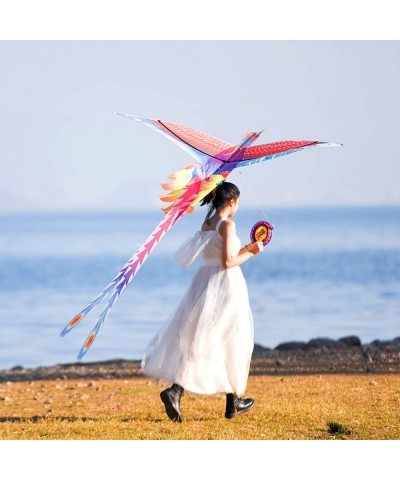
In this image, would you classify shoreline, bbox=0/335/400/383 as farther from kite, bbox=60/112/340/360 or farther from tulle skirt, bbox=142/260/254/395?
kite, bbox=60/112/340/360

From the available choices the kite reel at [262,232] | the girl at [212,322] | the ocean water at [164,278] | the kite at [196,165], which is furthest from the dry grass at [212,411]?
the ocean water at [164,278]

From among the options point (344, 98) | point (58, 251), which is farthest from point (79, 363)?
point (58, 251)

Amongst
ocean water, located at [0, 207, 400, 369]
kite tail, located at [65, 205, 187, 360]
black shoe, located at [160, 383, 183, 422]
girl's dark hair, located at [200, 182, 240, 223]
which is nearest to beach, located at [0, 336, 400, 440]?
black shoe, located at [160, 383, 183, 422]

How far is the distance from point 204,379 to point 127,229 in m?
26.7

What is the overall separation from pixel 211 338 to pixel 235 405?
0.51 m

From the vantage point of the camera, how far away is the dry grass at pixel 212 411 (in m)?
5.64

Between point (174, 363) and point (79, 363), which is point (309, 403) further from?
point (79, 363)

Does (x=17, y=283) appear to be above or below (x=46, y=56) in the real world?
below

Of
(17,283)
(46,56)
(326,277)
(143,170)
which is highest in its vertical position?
(46,56)

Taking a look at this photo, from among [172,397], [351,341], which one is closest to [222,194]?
[172,397]

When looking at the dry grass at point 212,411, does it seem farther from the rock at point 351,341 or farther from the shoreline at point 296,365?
the rock at point 351,341

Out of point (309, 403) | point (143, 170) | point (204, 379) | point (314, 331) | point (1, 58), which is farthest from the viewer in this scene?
point (143, 170)

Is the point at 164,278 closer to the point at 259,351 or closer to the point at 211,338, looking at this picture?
the point at 259,351

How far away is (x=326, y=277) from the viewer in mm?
27422
